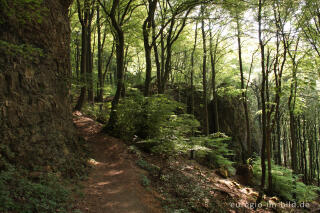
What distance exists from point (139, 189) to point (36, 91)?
431cm

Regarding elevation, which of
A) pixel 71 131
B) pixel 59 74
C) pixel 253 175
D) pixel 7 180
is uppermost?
pixel 59 74

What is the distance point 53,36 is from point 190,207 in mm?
7386

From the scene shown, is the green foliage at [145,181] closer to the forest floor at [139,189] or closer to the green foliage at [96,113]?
the forest floor at [139,189]

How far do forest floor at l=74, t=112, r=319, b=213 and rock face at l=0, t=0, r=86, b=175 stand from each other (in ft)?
3.83

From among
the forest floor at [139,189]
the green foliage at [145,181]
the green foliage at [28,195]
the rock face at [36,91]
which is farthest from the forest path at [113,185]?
the rock face at [36,91]

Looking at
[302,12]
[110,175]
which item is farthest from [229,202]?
[302,12]

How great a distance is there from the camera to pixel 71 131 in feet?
23.9

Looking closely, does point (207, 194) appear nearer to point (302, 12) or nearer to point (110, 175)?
point (110, 175)

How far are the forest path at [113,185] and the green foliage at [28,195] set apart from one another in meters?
0.55

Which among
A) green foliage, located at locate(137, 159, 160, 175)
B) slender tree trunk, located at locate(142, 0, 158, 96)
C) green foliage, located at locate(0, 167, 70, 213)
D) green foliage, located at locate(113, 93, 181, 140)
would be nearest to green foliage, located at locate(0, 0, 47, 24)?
green foliage, located at locate(0, 167, 70, 213)

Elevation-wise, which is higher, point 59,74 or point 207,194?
point 59,74

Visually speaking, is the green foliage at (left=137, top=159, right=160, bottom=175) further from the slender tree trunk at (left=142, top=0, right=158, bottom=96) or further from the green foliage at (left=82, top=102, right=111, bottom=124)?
the green foliage at (left=82, top=102, right=111, bottom=124)

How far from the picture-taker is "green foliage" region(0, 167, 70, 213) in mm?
3365

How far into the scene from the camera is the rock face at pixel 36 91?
183 inches
